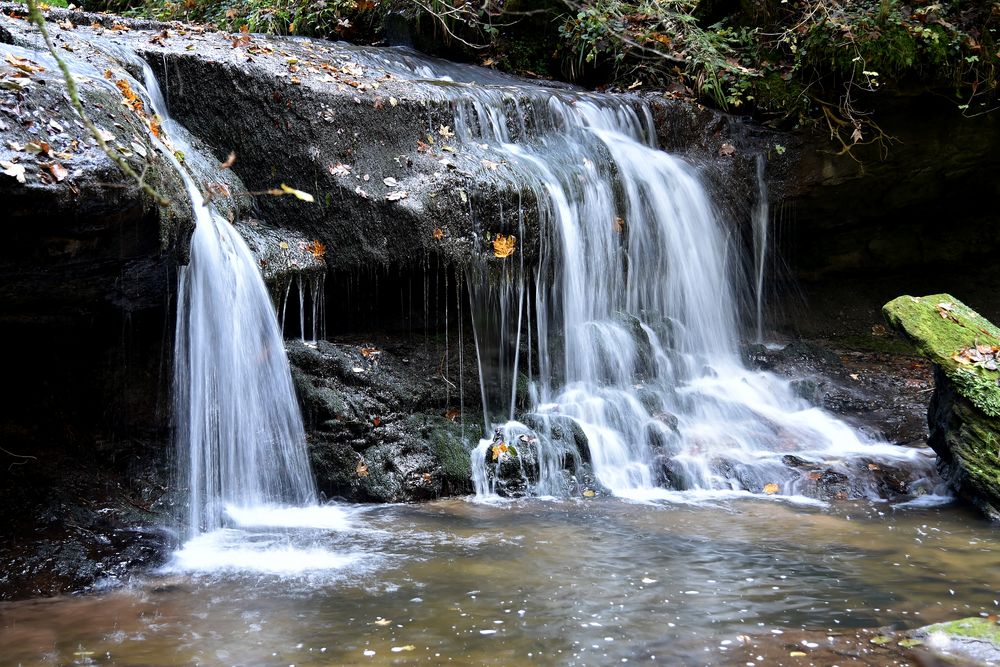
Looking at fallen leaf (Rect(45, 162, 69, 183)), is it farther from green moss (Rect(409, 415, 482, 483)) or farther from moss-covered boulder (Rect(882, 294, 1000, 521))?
moss-covered boulder (Rect(882, 294, 1000, 521))

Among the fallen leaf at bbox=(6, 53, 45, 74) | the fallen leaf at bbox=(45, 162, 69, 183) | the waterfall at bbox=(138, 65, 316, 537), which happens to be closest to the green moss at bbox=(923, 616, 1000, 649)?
the waterfall at bbox=(138, 65, 316, 537)

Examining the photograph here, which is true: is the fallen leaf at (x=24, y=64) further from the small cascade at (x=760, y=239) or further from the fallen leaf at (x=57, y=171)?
the small cascade at (x=760, y=239)

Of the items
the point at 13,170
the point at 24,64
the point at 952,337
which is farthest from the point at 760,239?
the point at 13,170

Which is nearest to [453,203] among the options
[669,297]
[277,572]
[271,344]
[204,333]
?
[271,344]

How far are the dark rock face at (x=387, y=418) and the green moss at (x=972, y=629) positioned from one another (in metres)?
3.79

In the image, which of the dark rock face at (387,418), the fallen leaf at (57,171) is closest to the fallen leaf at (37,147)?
the fallen leaf at (57,171)

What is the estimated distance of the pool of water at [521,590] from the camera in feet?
11.8

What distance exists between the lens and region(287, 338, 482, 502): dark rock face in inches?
255

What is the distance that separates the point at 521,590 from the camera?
14.2ft

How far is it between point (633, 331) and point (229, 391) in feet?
13.6

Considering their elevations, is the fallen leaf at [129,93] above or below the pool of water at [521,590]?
above

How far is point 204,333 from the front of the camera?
18.5 ft

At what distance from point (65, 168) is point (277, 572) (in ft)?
7.81

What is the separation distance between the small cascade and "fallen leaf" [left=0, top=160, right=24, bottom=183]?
26.2ft
